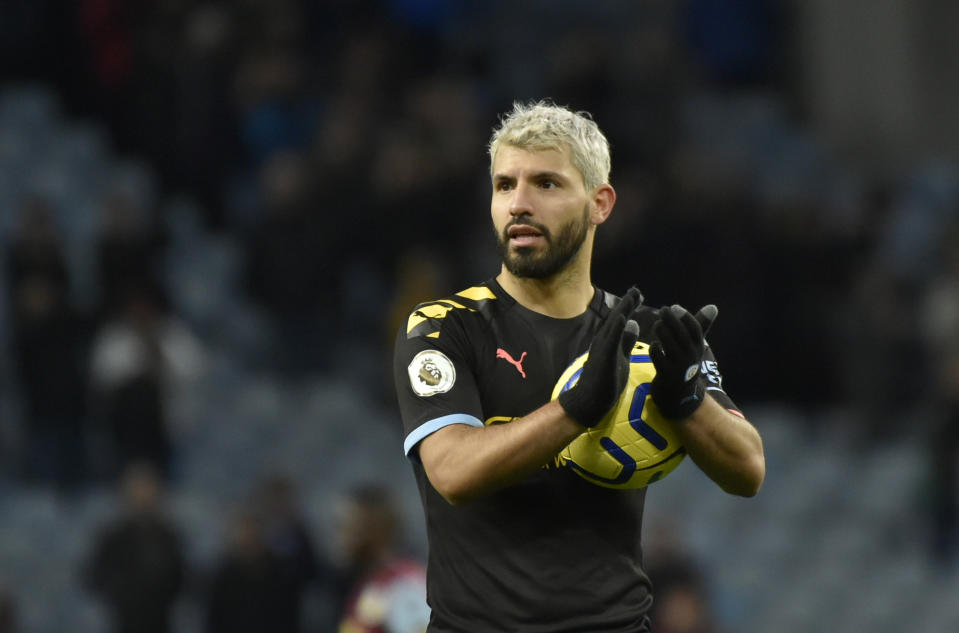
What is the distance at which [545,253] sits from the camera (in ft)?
13.2

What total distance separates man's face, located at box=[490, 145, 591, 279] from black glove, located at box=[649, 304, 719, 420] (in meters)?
0.40

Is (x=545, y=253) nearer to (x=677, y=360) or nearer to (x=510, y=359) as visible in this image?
(x=510, y=359)

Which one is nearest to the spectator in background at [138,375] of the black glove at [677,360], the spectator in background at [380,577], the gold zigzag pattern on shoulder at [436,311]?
the spectator in background at [380,577]

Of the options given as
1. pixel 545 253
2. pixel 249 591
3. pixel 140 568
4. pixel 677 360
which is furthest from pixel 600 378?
pixel 140 568

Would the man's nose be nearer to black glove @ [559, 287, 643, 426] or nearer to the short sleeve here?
the short sleeve

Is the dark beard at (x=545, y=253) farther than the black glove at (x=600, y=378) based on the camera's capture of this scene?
Yes

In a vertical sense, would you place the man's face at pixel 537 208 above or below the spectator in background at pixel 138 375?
above

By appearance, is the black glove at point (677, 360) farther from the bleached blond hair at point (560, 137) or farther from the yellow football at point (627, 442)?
the bleached blond hair at point (560, 137)

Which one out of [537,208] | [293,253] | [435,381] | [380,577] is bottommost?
[380,577]

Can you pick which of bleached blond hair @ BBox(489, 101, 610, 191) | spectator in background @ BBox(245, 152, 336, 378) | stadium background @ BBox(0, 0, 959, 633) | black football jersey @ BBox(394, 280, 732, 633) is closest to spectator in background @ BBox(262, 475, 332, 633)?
stadium background @ BBox(0, 0, 959, 633)

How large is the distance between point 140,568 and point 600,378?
6.37 metres

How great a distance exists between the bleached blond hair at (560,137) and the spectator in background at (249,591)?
5612 millimetres

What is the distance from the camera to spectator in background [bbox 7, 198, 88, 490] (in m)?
10.5

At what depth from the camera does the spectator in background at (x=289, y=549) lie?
9.31 m
